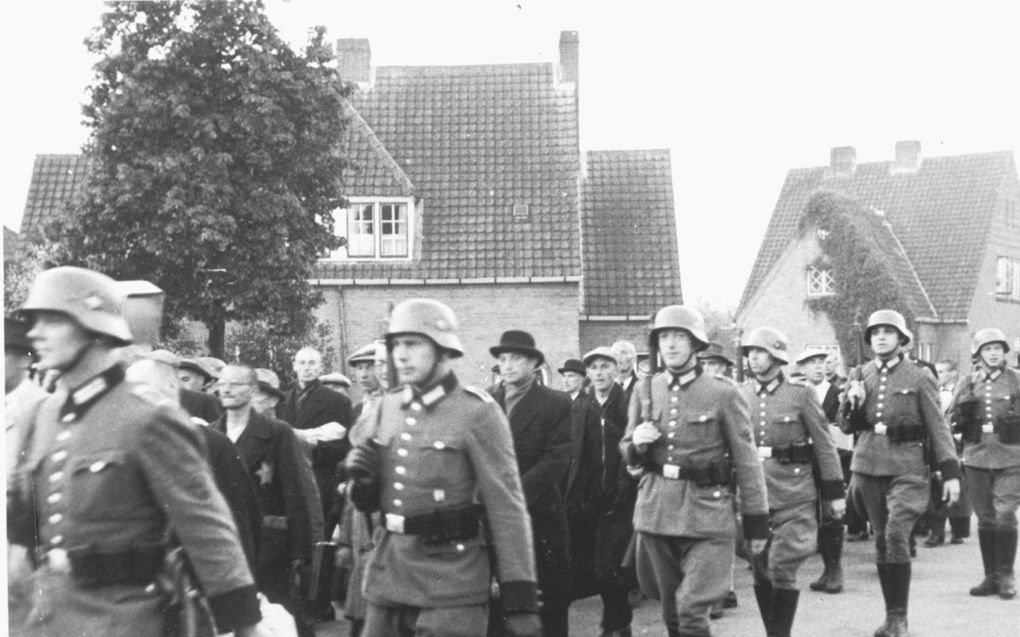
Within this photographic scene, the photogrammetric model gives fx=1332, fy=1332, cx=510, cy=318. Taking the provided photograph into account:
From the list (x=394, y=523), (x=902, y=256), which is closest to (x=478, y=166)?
(x=902, y=256)

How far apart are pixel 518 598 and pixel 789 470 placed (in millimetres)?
5472

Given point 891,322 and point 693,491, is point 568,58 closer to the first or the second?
point 891,322

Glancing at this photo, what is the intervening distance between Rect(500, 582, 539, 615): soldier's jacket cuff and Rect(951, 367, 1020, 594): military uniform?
24.5ft

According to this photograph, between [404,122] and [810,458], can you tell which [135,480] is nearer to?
[810,458]

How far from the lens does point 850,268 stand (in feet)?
120

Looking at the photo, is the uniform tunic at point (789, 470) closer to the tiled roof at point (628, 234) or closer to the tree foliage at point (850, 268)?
the tiled roof at point (628, 234)

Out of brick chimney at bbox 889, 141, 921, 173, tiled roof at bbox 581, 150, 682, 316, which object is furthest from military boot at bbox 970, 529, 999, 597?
brick chimney at bbox 889, 141, 921, 173

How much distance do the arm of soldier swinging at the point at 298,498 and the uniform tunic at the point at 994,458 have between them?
6.80 meters

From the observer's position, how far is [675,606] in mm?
8094

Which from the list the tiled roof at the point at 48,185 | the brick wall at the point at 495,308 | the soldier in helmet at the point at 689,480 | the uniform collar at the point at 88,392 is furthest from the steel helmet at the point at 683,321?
the brick wall at the point at 495,308

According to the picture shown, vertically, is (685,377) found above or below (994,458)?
above

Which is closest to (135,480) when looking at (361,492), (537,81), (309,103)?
(361,492)

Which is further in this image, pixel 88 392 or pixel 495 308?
pixel 495 308

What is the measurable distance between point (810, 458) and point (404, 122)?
18438 millimetres
